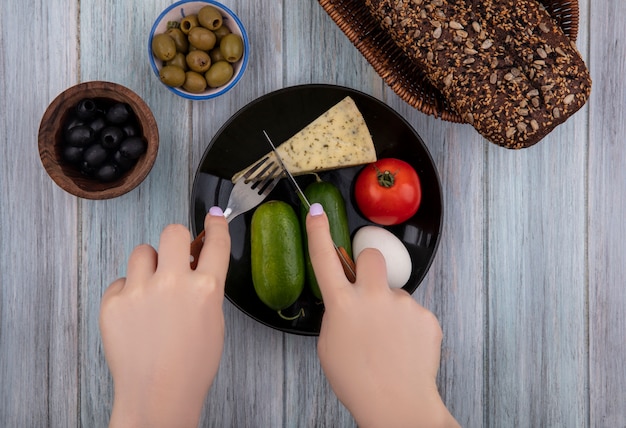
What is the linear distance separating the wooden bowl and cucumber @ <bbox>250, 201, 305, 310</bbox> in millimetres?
200

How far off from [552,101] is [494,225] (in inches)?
10.5

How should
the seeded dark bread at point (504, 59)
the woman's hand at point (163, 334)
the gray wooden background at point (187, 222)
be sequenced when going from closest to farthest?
the woman's hand at point (163, 334) < the seeded dark bread at point (504, 59) < the gray wooden background at point (187, 222)

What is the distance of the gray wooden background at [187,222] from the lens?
101 cm

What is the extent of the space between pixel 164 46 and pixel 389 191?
43 cm

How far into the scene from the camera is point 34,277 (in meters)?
→ 1.01

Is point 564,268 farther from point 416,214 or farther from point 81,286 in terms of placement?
point 81,286

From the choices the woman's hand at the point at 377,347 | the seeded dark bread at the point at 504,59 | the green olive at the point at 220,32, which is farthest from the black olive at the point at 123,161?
the seeded dark bread at the point at 504,59

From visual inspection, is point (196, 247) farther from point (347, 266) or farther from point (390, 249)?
point (390, 249)

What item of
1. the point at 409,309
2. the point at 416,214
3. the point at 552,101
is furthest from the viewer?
the point at 416,214

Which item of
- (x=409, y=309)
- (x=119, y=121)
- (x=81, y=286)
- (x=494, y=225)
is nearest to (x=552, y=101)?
(x=494, y=225)

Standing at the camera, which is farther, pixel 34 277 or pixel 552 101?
pixel 34 277

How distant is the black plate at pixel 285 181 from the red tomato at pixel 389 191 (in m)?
0.03

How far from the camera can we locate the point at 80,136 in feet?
2.89

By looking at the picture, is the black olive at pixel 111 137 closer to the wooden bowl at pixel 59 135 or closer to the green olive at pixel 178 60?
the wooden bowl at pixel 59 135
